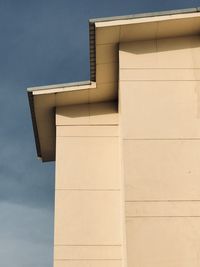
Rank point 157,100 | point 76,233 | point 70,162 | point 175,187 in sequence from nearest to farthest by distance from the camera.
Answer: point 175,187 → point 157,100 → point 76,233 → point 70,162

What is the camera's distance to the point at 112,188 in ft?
45.9

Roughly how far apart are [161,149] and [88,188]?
2963 millimetres

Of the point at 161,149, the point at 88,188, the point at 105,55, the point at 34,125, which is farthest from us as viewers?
the point at 34,125

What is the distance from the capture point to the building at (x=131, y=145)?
11.2m

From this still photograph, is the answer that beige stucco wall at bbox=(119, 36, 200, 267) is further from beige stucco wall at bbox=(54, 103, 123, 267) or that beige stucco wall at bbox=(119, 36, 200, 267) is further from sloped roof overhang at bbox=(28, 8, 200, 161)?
beige stucco wall at bbox=(54, 103, 123, 267)

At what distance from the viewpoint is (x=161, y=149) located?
39.1ft

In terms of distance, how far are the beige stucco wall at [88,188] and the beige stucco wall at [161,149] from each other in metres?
2.29

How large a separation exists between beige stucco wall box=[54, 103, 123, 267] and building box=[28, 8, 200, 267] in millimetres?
28

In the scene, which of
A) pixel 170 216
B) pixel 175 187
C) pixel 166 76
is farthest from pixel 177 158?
pixel 166 76

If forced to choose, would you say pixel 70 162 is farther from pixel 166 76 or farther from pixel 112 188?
pixel 166 76

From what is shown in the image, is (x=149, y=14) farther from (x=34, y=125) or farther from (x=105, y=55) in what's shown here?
(x=34, y=125)

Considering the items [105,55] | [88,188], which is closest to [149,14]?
[105,55]

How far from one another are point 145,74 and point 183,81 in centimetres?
101

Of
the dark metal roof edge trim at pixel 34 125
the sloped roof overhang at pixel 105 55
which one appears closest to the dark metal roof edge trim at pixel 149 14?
the sloped roof overhang at pixel 105 55
